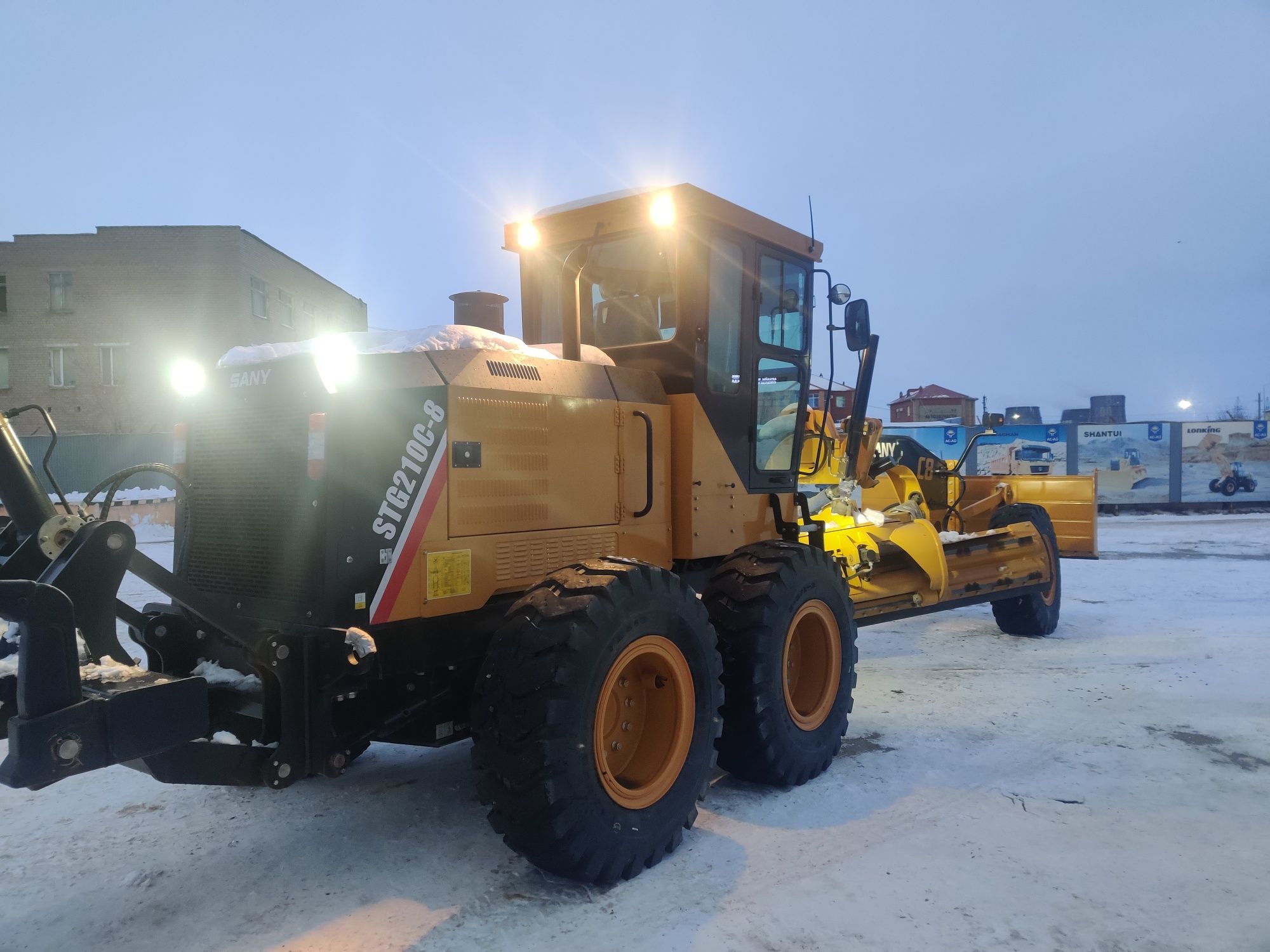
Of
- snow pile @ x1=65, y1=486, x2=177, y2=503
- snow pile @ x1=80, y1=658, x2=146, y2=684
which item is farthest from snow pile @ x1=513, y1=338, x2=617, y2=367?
snow pile @ x1=65, y1=486, x2=177, y2=503

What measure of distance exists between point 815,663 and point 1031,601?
4.28m

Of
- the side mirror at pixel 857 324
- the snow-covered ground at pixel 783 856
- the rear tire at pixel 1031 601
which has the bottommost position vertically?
the snow-covered ground at pixel 783 856

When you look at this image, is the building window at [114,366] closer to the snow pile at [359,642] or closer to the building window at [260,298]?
the building window at [260,298]

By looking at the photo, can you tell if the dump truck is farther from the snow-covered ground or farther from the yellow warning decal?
the yellow warning decal

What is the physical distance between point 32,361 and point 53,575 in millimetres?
33033

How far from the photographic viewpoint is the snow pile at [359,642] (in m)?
3.17

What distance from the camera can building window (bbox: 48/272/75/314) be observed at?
29672mm

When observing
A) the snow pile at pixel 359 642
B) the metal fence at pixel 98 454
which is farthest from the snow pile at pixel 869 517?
the metal fence at pixel 98 454

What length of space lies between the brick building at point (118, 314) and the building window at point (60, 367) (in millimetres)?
30

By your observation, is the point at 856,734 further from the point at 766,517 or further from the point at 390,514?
the point at 390,514

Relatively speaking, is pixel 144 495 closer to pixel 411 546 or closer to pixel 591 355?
pixel 591 355

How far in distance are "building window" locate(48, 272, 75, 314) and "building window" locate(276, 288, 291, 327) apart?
6.48 metres

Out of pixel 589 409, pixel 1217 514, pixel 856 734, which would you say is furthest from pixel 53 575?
pixel 1217 514

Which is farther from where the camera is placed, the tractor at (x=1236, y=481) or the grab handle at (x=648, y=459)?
the tractor at (x=1236, y=481)
